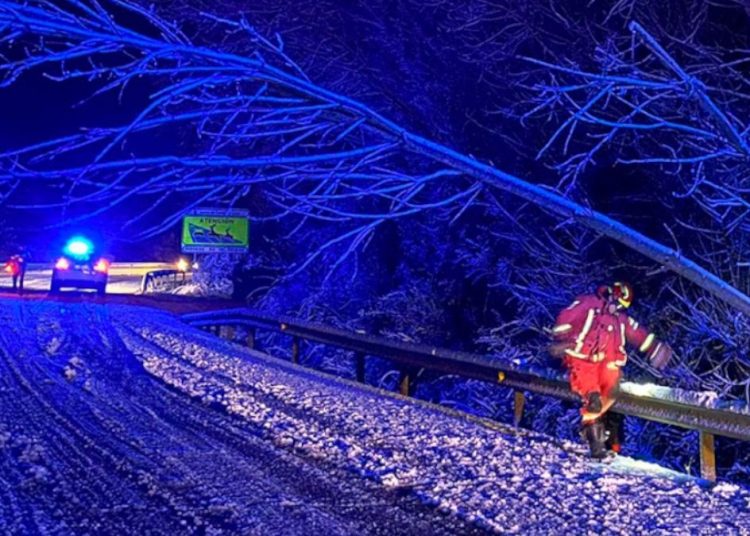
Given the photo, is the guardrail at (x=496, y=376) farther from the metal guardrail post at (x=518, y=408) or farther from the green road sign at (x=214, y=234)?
the green road sign at (x=214, y=234)

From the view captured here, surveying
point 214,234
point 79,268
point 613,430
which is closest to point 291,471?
point 613,430

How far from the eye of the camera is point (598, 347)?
659 centimetres

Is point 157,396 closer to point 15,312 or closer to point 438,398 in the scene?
point 438,398

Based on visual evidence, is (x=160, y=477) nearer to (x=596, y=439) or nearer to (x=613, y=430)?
(x=596, y=439)

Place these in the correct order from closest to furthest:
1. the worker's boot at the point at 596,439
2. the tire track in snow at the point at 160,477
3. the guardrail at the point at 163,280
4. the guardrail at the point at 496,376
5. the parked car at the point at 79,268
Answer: the tire track in snow at the point at 160,477
the guardrail at the point at 496,376
the worker's boot at the point at 596,439
the parked car at the point at 79,268
the guardrail at the point at 163,280

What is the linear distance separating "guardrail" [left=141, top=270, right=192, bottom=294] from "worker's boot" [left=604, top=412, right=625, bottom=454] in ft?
109

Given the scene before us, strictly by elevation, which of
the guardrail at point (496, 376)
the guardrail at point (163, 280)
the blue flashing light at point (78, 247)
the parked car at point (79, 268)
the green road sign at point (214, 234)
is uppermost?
the green road sign at point (214, 234)

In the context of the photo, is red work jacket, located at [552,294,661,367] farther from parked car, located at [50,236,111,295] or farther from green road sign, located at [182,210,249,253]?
parked car, located at [50,236,111,295]

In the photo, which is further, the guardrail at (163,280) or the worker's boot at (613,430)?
the guardrail at (163,280)

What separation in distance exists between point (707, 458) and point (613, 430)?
1.09 metres

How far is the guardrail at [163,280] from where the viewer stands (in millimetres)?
39188

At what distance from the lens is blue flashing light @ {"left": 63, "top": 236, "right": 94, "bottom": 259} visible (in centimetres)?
2439

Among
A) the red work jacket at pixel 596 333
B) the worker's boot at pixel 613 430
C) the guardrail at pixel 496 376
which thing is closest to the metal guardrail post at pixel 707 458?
the guardrail at pixel 496 376

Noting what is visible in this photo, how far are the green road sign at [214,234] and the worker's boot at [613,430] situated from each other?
532 inches
